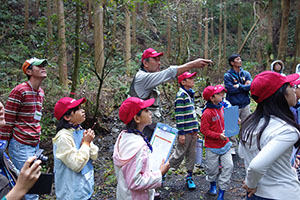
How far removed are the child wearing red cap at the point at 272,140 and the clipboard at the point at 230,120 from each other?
207 centimetres

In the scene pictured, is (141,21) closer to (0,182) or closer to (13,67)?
(13,67)

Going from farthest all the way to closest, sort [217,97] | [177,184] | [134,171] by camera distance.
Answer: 1. [177,184]
2. [217,97]
3. [134,171]

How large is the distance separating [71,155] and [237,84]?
157 inches

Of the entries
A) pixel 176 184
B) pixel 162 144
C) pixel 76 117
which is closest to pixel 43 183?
pixel 76 117

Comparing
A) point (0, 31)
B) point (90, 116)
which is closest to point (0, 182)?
point (90, 116)

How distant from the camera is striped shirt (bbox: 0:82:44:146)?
3.70m

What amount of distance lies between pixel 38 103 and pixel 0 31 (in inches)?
566

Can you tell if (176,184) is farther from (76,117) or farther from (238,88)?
(76,117)

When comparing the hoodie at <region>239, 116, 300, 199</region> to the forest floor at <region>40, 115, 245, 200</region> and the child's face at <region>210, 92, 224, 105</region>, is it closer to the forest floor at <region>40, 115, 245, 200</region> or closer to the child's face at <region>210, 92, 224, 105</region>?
the child's face at <region>210, 92, 224, 105</region>

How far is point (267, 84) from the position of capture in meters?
2.19

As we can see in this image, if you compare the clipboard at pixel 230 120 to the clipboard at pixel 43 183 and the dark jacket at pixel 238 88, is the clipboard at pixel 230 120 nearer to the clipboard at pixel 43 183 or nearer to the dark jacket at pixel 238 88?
the dark jacket at pixel 238 88

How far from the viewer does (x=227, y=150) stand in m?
4.13

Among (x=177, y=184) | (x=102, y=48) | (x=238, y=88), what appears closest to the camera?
(x=177, y=184)

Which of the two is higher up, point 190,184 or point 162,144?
point 162,144
